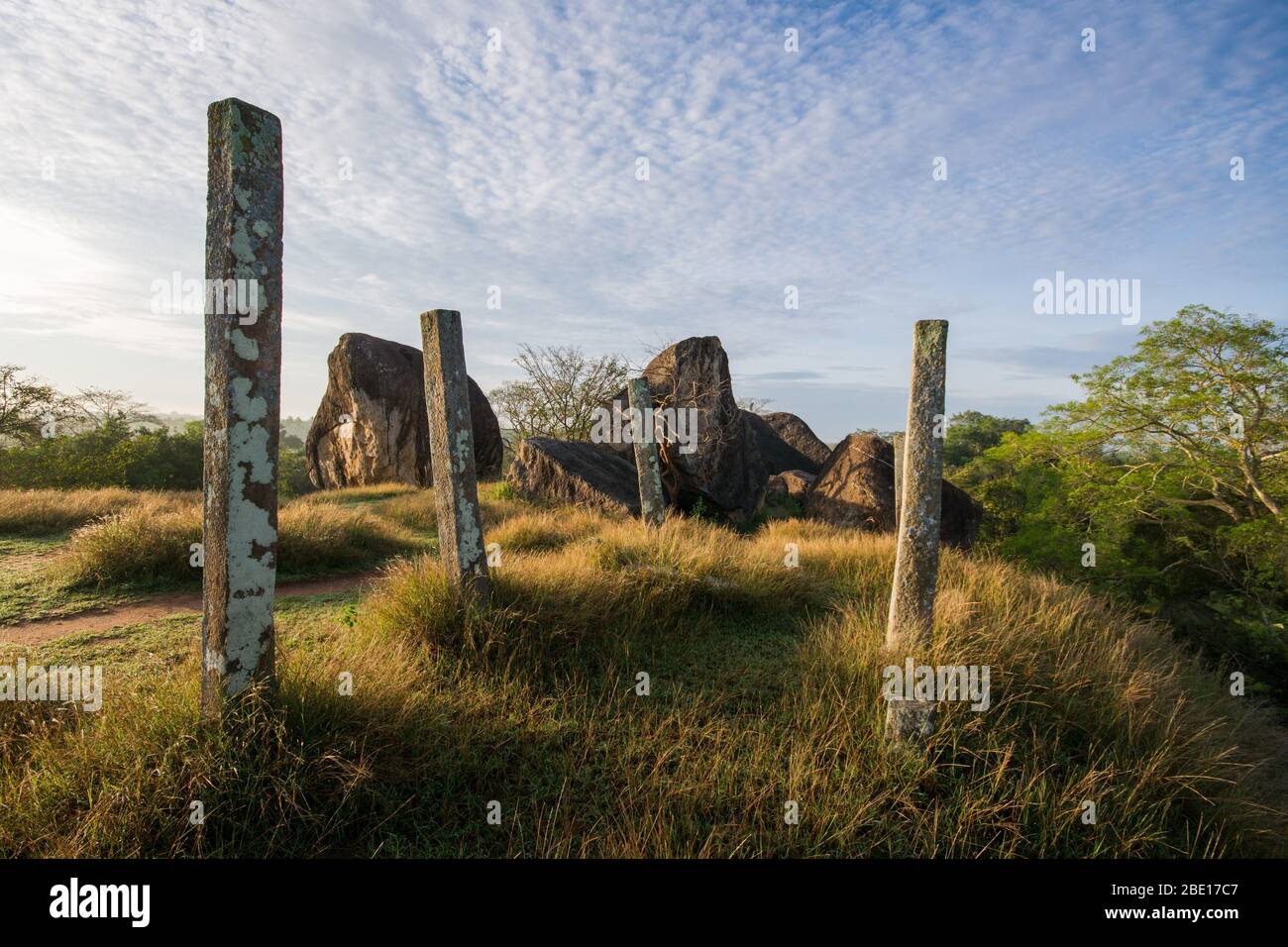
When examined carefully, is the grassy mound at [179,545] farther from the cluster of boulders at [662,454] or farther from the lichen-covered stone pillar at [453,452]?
the lichen-covered stone pillar at [453,452]

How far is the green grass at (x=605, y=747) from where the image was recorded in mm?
3004

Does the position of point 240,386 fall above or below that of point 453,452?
above

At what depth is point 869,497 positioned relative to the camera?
540 inches

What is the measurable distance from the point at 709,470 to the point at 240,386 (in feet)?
35.9

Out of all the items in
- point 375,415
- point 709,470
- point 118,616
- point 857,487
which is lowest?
point 118,616

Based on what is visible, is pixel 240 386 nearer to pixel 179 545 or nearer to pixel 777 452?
pixel 179 545

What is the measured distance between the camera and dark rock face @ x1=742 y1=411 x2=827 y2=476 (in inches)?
832

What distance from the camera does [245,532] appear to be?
3.23m

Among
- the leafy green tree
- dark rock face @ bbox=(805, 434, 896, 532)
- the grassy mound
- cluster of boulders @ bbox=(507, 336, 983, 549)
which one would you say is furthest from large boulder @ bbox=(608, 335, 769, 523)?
the leafy green tree

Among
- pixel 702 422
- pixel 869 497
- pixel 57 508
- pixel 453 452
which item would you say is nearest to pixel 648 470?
pixel 702 422

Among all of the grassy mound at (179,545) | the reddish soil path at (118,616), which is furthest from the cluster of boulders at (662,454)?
the reddish soil path at (118,616)

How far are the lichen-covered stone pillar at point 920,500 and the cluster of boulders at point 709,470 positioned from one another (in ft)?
27.2

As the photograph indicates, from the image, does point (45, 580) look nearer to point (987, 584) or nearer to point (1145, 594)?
point (987, 584)

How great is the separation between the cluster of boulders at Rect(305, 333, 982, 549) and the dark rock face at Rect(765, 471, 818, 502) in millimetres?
47
